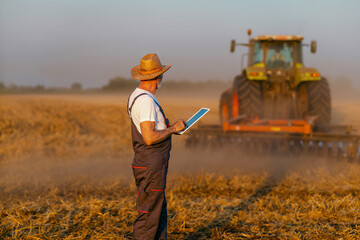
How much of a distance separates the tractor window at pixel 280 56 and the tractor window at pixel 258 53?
17 cm

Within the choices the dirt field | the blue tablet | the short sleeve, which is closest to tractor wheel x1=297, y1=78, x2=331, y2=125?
the dirt field

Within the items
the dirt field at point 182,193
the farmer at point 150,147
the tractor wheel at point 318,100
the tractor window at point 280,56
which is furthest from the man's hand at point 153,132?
the tractor window at point 280,56

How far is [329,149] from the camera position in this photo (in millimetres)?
7070

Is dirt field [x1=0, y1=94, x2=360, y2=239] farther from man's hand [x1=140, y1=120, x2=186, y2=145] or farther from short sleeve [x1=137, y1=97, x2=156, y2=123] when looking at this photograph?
short sleeve [x1=137, y1=97, x2=156, y2=123]

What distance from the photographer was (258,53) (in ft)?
30.3

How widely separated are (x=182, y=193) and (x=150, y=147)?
267cm

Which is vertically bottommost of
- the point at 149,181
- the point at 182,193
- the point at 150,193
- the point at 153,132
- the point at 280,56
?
the point at 182,193

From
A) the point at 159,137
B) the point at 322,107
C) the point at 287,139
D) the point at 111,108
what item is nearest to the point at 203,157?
the point at 287,139

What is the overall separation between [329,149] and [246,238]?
397 centimetres

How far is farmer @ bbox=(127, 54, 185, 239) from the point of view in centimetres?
283

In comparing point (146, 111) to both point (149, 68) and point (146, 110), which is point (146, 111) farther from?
point (149, 68)

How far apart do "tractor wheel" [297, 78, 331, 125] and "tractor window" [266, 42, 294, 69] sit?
79 cm

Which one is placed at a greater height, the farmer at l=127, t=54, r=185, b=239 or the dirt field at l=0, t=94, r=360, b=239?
the farmer at l=127, t=54, r=185, b=239

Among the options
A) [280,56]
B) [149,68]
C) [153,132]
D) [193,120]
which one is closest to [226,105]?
[280,56]
